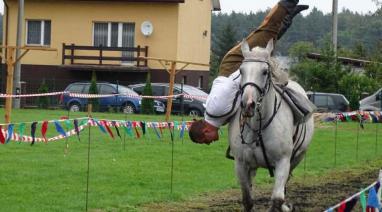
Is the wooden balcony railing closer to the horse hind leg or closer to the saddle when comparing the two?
the saddle

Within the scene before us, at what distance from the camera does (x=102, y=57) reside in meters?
41.8

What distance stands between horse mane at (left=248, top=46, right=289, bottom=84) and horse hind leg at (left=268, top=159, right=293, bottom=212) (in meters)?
0.93

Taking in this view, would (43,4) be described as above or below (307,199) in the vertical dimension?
above

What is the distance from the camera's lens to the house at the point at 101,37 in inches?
1665

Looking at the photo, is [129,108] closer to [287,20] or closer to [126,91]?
[126,91]

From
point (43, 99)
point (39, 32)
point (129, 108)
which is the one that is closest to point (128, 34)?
point (39, 32)

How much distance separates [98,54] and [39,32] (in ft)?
12.7

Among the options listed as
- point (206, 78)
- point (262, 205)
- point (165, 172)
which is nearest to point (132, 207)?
point (262, 205)

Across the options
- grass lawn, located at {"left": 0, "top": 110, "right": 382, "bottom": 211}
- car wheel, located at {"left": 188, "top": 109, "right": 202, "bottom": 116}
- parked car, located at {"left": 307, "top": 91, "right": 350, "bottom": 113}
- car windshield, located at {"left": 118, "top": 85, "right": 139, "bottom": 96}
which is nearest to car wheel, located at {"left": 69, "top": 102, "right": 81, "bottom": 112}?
car windshield, located at {"left": 118, "top": 85, "right": 139, "bottom": 96}

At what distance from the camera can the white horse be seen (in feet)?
27.7

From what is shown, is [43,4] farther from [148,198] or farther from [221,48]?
[221,48]

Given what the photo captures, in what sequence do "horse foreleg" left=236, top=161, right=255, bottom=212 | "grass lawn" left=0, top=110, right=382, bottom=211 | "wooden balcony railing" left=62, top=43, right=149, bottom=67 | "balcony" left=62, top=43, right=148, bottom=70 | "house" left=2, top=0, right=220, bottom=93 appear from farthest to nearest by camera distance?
"house" left=2, top=0, right=220, bottom=93, "balcony" left=62, top=43, right=148, bottom=70, "wooden balcony railing" left=62, top=43, right=149, bottom=67, "grass lawn" left=0, top=110, right=382, bottom=211, "horse foreleg" left=236, top=161, right=255, bottom=212

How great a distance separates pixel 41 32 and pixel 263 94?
36784 mm

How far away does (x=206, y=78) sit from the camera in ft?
154
